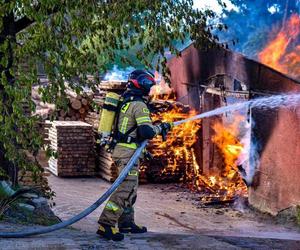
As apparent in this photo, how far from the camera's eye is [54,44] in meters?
7.50

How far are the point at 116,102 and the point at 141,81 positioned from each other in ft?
1.29

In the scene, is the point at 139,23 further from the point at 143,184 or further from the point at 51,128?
the point at 51,128

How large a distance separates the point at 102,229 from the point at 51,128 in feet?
36.2

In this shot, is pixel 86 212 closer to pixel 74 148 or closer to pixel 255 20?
pixel 255 20

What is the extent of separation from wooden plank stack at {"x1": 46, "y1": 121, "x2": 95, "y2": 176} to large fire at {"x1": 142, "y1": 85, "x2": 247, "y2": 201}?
6.50 ft

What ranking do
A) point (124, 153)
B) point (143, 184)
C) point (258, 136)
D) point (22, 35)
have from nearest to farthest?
1. point (124, 153)
2. point (22, 35)
3. point (258, 136)
4. point (143, 184)

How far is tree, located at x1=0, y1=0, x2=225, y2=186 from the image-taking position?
7355 mm

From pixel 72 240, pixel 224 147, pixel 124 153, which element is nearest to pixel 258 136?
pixel 224 147

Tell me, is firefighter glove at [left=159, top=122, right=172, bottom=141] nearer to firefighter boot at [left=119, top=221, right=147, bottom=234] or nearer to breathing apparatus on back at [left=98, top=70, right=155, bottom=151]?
breathing apparatus on back at [left=98, top=70, right=155, bottom=151]

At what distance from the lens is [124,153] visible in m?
6.99

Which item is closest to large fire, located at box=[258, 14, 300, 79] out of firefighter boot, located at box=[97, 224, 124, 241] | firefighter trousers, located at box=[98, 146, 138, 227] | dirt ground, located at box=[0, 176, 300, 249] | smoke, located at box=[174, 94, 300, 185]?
smoke, located at box=[174, 94, 300, 185]

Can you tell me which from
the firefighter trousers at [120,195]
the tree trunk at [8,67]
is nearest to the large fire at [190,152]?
the tree trunk at [8,67]

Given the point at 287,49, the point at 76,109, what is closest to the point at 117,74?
the point at 76,109

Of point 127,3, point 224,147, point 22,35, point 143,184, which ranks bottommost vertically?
point 143,184
